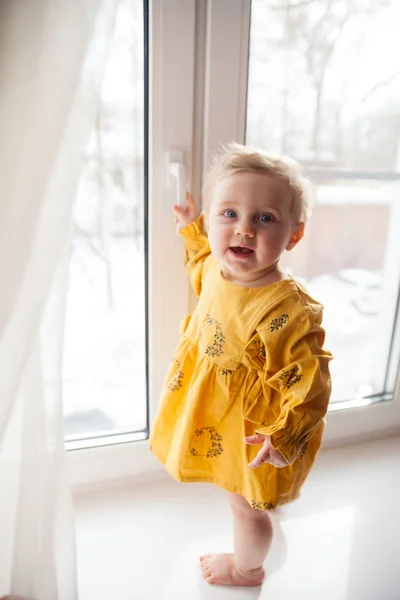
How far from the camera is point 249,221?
0.80 metres

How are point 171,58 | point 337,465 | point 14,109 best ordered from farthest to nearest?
point 337,465 → point 171,58 → point 14,109

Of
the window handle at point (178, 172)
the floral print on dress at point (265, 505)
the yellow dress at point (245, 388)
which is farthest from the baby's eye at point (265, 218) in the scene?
the floral print on dress at point (265, 505)

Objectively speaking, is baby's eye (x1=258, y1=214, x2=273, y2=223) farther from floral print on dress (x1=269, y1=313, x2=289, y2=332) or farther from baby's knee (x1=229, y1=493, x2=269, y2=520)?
baby's knee (x1=229, y1=493, x2=269, y2=520)

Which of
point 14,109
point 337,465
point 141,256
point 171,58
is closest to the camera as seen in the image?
point 14,109

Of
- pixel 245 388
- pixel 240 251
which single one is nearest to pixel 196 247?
pixel 240 251

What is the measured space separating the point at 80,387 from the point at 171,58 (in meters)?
0.69

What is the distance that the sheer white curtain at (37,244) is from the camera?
1.84 ft

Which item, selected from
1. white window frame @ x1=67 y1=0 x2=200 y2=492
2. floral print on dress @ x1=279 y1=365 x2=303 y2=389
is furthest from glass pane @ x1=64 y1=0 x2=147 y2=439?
floral print on dress @ x1=279 y1=365 x2=303 y2=389

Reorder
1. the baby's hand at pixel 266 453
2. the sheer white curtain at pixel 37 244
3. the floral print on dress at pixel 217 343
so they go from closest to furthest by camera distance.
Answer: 1. the sheer white curtain at pixel 37 244
2. the baby's hand at pixel 266 453
3. the floral print on dress at pixel 217 343

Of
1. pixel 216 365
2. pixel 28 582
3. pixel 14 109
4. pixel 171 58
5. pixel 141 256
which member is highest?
pixel 171 58

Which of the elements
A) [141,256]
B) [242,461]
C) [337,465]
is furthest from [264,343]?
[337,465]

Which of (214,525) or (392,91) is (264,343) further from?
(392,91)

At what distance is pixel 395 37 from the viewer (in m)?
1.08

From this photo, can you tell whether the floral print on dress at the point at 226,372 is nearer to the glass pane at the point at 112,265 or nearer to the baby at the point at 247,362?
the baby at the point at 247,362
